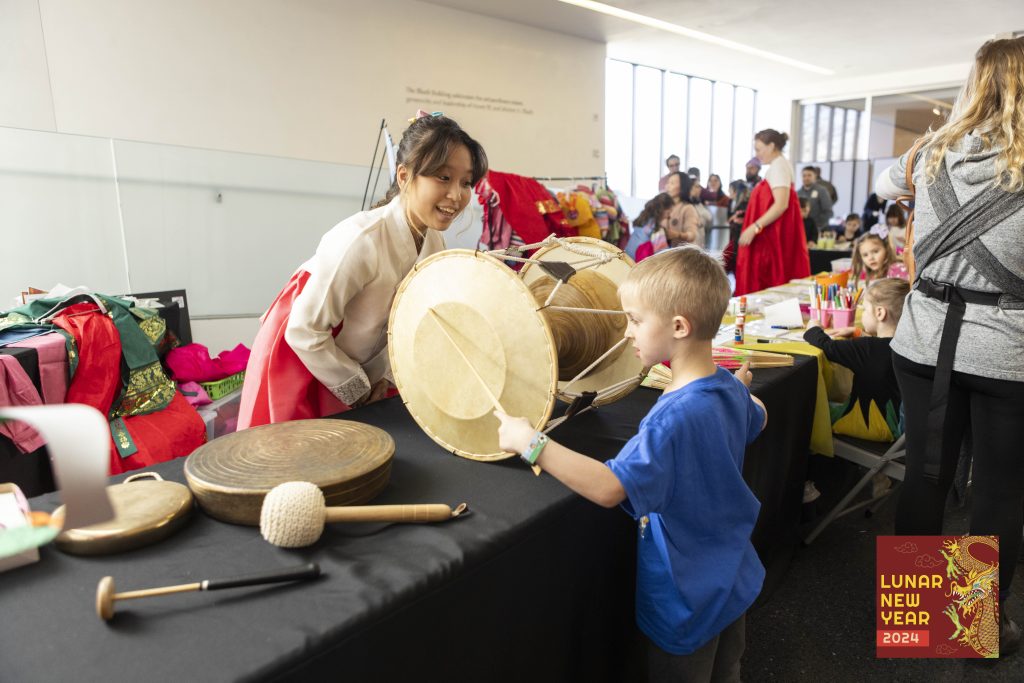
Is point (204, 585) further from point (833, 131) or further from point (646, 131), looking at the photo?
point (833, 131)

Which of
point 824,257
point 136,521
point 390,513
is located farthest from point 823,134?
point 136,521

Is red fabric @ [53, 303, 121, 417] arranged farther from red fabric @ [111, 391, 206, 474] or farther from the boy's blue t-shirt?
the boy's blue t-shirt

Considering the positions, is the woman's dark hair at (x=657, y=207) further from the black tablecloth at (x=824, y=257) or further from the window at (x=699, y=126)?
the window at (x=699, y=126)

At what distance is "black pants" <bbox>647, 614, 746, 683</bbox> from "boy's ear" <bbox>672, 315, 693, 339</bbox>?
625 mm

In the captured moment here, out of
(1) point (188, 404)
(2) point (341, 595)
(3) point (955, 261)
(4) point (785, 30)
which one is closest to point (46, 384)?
(1) point (188, 404)

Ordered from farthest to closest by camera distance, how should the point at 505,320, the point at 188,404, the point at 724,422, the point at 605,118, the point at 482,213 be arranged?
the point at 605,118 → the point at 482,213 → the point at 188,404 → the point at 505,320 → the point at 724,422

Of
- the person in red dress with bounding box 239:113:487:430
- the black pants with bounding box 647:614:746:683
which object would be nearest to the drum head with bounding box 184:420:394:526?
the person in red dress with bounding box 239:113:487:430

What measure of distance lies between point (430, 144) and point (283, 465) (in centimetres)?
94

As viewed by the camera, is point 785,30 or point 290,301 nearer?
point 290,301

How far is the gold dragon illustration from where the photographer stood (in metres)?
1.73

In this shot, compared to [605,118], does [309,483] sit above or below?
below

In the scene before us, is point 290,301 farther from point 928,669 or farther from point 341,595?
point 928,669

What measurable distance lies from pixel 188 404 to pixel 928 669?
3.22 meters

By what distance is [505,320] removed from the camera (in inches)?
47.9
